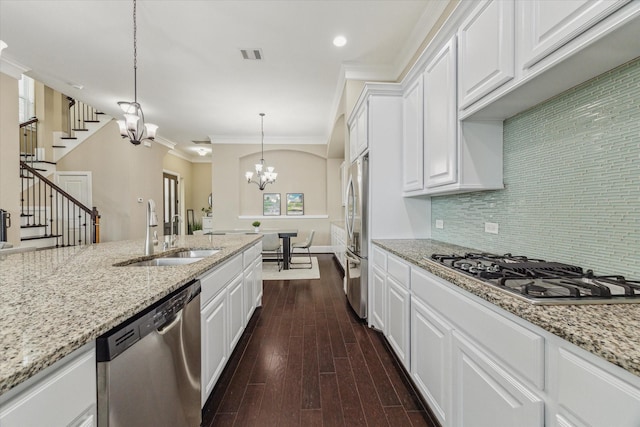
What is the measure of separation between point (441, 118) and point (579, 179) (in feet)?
3.08

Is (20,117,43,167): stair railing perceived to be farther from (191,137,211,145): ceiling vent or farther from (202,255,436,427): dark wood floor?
(202,255,436,427): dark wood floor

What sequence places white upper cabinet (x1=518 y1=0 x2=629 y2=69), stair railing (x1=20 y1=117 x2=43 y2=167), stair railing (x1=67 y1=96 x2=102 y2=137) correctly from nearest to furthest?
white upper cabinet (x1=518 y1=0 x2=629 y2=69) → stair railing (x1=20 y1=117 x2=43 y2=167) → stair railing (x1=67 y1=96 x2=102 y2=137)

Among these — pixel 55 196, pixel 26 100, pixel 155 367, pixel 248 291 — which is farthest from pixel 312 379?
pixel 26 100

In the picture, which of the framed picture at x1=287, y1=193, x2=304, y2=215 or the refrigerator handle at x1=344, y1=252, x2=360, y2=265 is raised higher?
the framed picture at x1=287, y1=193, x2=304, y2=215

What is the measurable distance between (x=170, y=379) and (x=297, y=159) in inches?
286

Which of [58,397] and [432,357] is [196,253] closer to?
[58,397]

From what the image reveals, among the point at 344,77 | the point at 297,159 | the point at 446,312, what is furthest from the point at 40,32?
the point at 297,159

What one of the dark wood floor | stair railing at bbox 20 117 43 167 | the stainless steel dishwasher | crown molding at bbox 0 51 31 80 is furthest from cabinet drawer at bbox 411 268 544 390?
stair railing at bbox 20 117 43 167

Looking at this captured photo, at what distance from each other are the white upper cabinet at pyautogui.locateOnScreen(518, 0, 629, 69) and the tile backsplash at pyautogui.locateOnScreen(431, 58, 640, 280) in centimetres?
33

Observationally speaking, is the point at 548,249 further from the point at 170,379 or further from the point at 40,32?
the point at 40,32

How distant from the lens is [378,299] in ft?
8.68

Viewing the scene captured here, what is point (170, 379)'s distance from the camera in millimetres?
1161

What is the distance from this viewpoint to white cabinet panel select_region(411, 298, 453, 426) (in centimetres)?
138

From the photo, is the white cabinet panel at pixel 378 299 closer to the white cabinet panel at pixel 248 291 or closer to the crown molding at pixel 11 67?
the white cabinet panel at pixel 248 291
